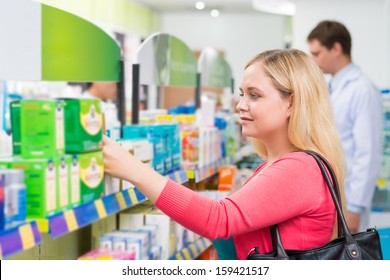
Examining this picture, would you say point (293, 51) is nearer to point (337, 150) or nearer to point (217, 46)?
point (337, 150)

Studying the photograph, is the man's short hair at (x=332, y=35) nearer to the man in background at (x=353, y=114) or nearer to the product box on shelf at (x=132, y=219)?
the man in background at (x=353, y=114)

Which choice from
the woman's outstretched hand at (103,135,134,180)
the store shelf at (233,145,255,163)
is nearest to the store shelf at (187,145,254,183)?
the store shelf at (233,145,255,163)

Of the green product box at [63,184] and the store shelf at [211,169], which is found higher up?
the green product box at [63,184]

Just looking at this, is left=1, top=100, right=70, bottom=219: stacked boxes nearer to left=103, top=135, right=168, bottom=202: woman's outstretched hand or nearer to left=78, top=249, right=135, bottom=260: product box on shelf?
left=103, top=135, right=168, bottom=202: woman's outstretched hand

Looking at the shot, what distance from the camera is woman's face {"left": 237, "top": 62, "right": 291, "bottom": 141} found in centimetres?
166

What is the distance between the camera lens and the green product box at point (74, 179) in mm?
1924

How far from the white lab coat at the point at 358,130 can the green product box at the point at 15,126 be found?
2.50 metres

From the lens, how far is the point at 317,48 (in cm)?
402

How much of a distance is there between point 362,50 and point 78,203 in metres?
6.70

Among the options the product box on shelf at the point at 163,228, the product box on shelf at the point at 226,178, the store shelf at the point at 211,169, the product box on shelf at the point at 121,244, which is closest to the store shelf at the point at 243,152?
the store shelf at the point at 211,169

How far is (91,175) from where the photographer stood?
2.01m

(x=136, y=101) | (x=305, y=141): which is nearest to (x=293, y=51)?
(x=305, y=141)

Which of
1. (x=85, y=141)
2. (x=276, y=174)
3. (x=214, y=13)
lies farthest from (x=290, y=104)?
(x=214, y=13)

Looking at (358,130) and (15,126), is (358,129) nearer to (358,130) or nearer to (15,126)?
(358,130)
